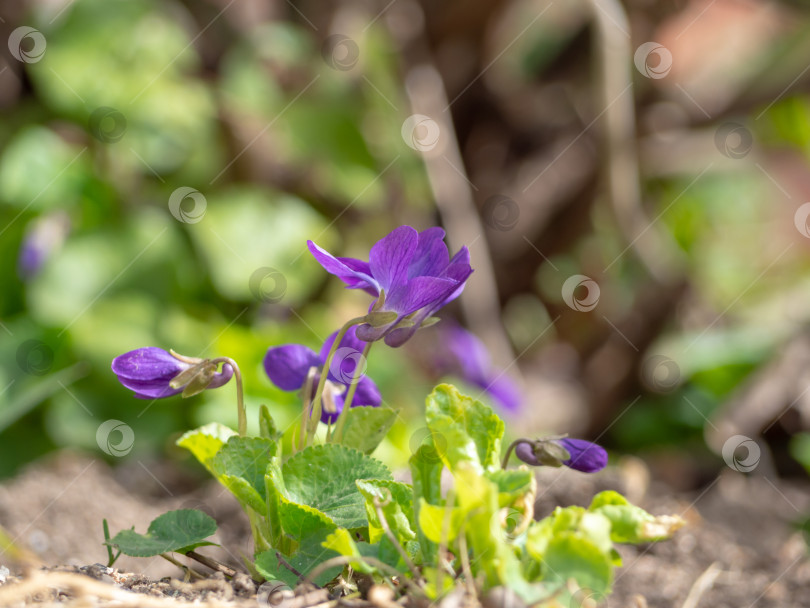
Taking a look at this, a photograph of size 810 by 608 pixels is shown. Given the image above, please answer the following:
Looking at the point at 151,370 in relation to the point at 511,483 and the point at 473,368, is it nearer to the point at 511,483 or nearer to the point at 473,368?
the point at 511,483

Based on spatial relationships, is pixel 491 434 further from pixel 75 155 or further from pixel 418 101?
pixel 418 101

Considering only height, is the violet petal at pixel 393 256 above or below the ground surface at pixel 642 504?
above

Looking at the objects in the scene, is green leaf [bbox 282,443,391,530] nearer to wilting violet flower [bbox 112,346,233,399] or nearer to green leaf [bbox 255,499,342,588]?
green leaf [bbox 255,499,342,588]

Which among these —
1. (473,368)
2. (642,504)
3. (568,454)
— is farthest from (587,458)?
(473,368)

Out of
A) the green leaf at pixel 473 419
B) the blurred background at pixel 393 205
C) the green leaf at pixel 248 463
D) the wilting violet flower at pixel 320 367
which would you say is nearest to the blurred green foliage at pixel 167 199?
the blurred background at pixel 393 205

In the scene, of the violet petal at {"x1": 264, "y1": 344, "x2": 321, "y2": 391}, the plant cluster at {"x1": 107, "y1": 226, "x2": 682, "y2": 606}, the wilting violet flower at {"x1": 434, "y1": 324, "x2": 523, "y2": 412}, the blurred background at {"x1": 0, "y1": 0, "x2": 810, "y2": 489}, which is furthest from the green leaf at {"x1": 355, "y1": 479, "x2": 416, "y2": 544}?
the wilting violet flower at {"x1": 434, "y1": 324, "x2": 523, "y2": 412}

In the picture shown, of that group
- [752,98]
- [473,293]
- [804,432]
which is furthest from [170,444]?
[752,98]

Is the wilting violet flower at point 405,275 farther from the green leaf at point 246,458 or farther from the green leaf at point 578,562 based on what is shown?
the green leaf at point 578,562
